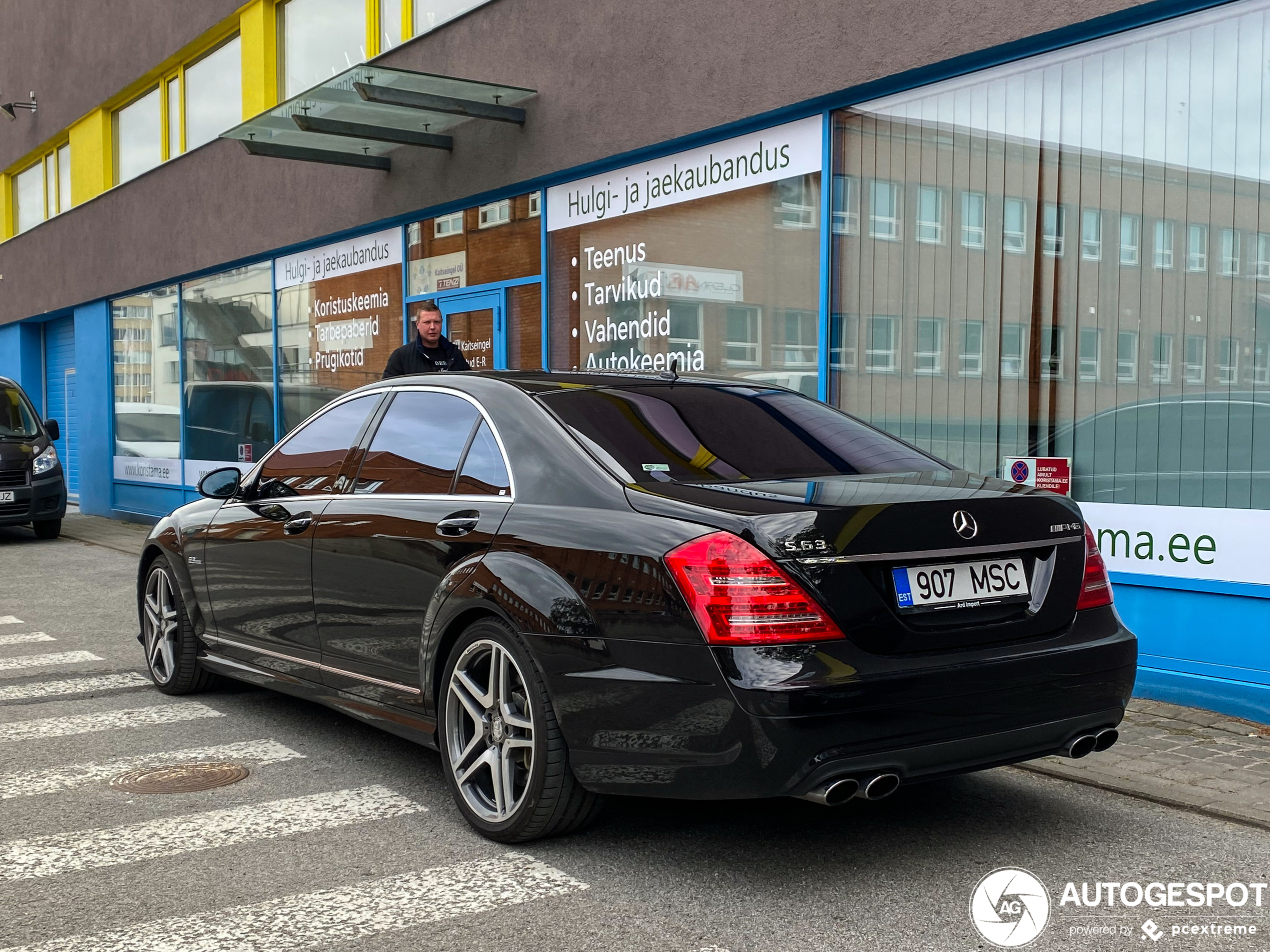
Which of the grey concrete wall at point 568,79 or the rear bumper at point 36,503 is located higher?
the grey concrete wall at point 568,79

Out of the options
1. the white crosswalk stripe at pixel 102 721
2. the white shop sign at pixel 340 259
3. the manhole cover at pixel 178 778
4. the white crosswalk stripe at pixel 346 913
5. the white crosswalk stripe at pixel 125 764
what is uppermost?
the white shop sign at pixel 340 259

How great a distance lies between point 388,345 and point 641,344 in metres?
4.40

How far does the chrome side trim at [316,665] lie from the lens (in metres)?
4.69

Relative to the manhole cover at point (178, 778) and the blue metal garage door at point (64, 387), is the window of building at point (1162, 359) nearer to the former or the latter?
the manhole cover at point (178, 778)

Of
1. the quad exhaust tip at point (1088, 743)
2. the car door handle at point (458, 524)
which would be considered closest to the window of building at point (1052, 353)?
the quad exhaust tip at point (1088, 743)

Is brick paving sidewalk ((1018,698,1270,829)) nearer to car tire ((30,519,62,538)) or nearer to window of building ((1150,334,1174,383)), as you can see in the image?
window of building ((1150,334,1174,383))

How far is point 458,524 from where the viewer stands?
4406mm

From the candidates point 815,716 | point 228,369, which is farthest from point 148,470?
point 815,716

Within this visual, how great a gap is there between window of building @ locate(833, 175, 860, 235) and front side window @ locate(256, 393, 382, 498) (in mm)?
4015

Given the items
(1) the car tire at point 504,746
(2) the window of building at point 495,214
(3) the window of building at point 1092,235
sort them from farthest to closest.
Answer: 1. (2) the window of building at point 495,214
2. (3) the window of building at point 1092,235
3. (1) the car tire at point 504,746

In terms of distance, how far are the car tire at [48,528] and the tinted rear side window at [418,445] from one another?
503 inches

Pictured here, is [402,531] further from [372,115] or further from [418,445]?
[372,115]

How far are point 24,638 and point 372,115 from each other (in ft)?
17.9

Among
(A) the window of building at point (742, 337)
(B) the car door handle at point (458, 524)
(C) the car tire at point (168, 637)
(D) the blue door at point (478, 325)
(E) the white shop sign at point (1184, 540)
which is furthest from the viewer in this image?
(D) the blue door at point (478, 325)
